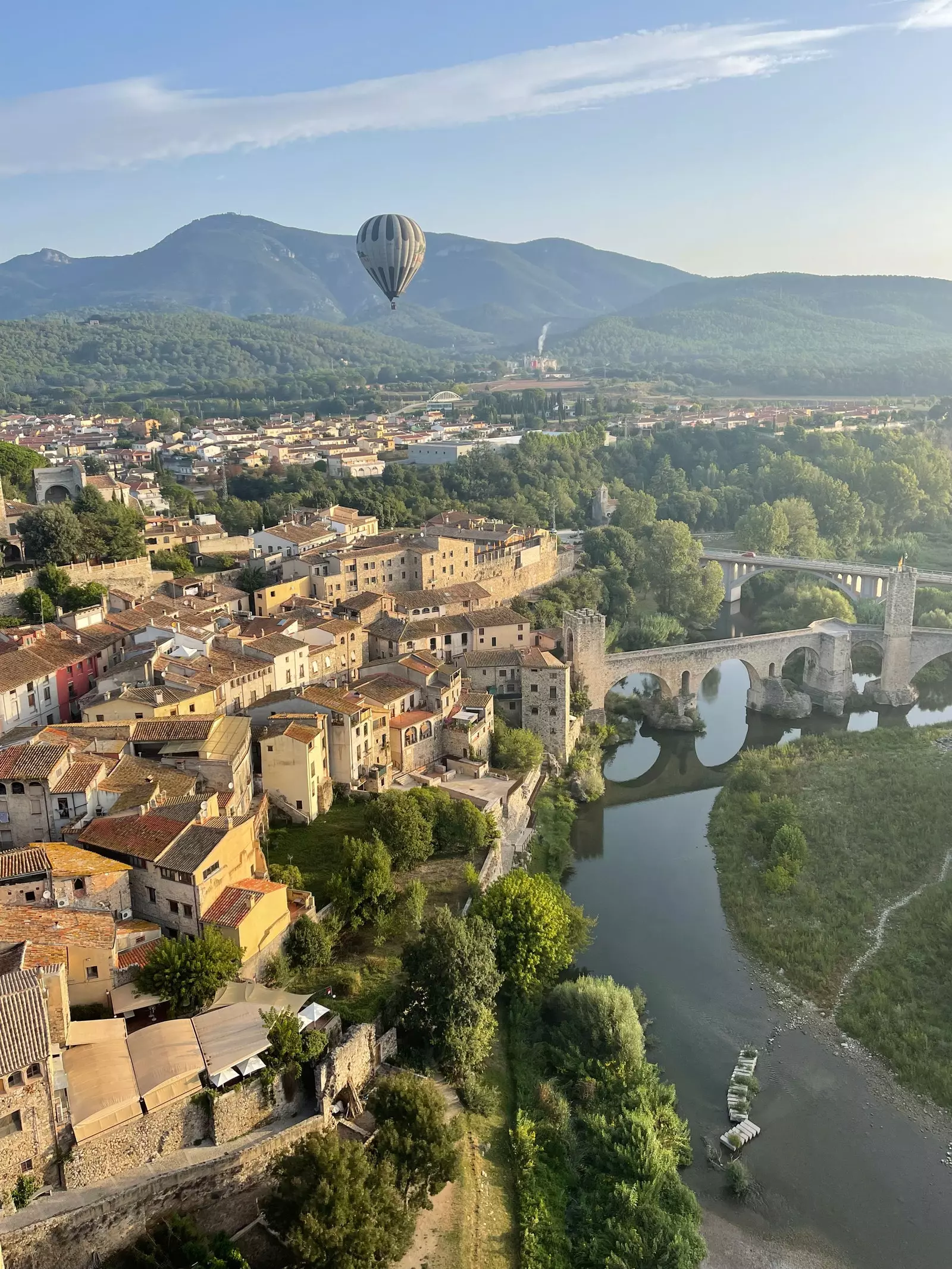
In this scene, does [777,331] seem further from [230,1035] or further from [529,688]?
[230,1035]

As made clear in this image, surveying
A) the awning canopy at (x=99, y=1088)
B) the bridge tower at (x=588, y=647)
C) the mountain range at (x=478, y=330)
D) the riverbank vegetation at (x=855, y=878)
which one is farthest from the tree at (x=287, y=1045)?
the mountain range at (x=478, y=330)

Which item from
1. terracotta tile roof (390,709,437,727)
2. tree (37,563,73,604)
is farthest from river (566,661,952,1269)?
tree (37,563,73,604)

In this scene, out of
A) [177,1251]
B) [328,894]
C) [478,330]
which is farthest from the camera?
[478,330]

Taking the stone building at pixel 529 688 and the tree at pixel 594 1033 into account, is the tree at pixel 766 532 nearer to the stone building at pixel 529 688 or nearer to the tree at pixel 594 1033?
the stone building at pixel 529 688

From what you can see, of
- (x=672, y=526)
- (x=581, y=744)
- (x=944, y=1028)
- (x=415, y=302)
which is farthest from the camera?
(x=415, y=302)

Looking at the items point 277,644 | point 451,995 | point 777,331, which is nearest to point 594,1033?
point 451,995

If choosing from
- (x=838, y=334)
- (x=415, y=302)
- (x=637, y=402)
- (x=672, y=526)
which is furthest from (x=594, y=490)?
(x=415, y=302)

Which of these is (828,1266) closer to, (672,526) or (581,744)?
(581,744)
